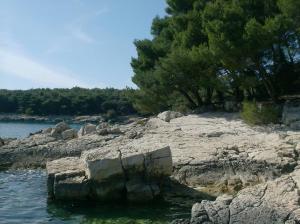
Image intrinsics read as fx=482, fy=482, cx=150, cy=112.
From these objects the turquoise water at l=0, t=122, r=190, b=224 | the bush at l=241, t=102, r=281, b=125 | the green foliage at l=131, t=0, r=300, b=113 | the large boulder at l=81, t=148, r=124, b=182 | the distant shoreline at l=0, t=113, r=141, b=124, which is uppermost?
the green foliage at l=131, t=0, r=300, b=113

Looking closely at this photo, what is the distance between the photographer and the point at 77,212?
48.9 ft

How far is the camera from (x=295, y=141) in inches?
722

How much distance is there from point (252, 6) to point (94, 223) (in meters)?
18.0

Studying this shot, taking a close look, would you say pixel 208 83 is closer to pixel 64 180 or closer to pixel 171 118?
pixel 171 118

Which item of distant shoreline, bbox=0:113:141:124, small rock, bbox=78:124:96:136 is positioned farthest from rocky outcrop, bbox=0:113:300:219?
distant shoreline, bbox=0:113:141:124

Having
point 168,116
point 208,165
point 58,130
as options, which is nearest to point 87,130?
point 58,130

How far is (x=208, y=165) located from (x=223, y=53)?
29.6 feet

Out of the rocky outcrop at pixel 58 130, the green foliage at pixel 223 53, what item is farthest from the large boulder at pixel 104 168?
the rocky outcrop at pixel 58 130

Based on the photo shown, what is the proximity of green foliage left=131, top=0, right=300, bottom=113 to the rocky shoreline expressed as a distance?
3235 mm

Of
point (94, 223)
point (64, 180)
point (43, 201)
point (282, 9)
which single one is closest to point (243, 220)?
point (94, 223)

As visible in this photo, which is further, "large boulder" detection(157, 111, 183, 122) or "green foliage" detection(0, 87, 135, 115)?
"green foliage" detection(0, 87, 135, 115)

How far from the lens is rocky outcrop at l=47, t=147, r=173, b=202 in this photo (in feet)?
51.4

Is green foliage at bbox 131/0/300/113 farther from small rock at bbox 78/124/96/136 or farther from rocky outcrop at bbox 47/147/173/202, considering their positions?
rocky outcrop at bbox 47/147/173/202

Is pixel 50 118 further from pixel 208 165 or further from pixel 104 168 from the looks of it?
pixel 104 168
